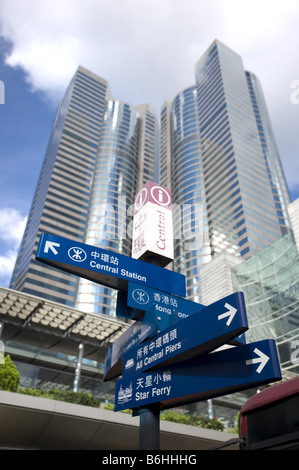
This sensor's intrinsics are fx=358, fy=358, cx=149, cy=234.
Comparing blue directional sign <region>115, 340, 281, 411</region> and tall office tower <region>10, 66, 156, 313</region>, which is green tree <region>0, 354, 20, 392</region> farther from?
tall office tower <region>10, 66, 156, 313</region>

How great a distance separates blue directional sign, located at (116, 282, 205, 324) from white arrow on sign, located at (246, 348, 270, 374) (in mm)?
1910

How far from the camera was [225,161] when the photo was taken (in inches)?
4441

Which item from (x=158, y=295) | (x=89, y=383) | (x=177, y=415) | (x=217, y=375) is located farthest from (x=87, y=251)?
(x=177, y=415)

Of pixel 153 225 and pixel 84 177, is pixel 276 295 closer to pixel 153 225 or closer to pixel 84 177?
pixel 153 225

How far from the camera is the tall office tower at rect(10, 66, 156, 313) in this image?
103375 mm

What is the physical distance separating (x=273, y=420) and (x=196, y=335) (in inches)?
57.9

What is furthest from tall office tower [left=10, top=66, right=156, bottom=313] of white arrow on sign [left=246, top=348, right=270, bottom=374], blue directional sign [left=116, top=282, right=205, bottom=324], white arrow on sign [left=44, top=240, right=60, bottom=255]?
white arrow on sign [left=246, top=348, right=270, bottom=374]

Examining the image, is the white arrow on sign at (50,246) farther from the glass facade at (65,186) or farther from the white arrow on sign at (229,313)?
the glass facade at (65,186)

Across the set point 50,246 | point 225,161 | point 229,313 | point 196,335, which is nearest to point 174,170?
point 225,161

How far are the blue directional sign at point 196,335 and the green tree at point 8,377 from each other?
9271 millimetres

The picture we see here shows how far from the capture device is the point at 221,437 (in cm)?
1598

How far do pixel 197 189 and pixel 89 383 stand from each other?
4328 inches

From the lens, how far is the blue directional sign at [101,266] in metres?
5.45
